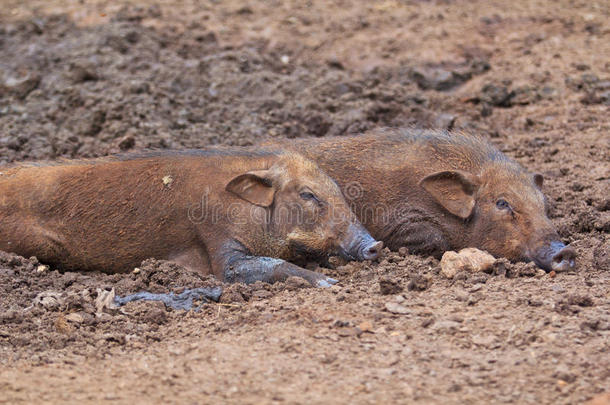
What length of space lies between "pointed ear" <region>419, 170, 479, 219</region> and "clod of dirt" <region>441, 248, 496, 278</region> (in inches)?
27.0

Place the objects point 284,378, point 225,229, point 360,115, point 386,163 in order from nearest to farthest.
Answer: point 284,378 → point 225,229 → point 386,163 → point 360,115

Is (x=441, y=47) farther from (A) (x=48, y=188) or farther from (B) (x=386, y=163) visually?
(A) (x=48, y=188)

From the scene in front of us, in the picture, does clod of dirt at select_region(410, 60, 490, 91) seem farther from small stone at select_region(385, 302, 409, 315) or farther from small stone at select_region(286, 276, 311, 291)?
small stone at select_region(385, 302, 409, 315)

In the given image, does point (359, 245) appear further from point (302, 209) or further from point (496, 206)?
point (496, 206)

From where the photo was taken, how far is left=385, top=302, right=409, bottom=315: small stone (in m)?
5.20

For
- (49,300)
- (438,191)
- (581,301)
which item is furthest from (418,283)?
(49,300)

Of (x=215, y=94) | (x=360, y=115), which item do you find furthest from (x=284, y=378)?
(x=215, y=94)

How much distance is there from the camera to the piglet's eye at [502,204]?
22.0 ft

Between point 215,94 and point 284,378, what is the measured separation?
5881 millimetres

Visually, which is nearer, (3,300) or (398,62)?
(3,300)

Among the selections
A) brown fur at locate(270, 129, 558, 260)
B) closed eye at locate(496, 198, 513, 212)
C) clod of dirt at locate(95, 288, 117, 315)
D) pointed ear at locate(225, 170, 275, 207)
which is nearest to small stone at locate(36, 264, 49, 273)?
clod of dirt at locate(95, 288, 117, 315)

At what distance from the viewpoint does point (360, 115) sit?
901cm

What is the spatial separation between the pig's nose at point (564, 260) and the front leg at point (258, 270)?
59.8 inches

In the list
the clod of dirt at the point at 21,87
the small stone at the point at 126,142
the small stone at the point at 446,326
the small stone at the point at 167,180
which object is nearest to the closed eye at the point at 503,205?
the small stone at the point at 446,326
